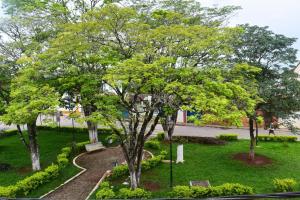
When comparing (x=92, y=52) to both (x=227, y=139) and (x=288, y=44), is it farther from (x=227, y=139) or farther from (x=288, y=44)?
(x=227, y=139)

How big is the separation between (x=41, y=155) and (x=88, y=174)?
610cm

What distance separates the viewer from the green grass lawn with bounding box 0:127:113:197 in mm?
18406

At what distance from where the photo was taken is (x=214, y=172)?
19.0 m

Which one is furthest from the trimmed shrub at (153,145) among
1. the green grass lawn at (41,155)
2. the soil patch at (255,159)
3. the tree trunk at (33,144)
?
the tree trunk at (33,144)

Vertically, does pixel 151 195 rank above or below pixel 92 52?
below

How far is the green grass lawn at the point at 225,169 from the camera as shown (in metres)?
17.6

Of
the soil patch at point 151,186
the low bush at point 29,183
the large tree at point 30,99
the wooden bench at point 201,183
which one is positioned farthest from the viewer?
the wooden bench at point 201,183

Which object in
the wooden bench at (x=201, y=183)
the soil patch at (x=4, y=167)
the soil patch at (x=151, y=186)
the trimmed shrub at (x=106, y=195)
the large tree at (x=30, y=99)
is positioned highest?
the large tree at (x=30, y=99)

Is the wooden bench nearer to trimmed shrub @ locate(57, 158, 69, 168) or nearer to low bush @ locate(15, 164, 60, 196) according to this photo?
low bush @ locate(15, 164, 60, 196)

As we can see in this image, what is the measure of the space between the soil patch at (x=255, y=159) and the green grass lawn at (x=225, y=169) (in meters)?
0.37

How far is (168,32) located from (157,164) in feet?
Result: 30.1

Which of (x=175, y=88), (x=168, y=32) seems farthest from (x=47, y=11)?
(x=175, y=88)

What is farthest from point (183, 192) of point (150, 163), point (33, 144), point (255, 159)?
point (33, 144)

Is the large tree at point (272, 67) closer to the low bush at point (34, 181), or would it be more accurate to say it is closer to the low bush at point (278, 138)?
the low bush at point (278, 138)
